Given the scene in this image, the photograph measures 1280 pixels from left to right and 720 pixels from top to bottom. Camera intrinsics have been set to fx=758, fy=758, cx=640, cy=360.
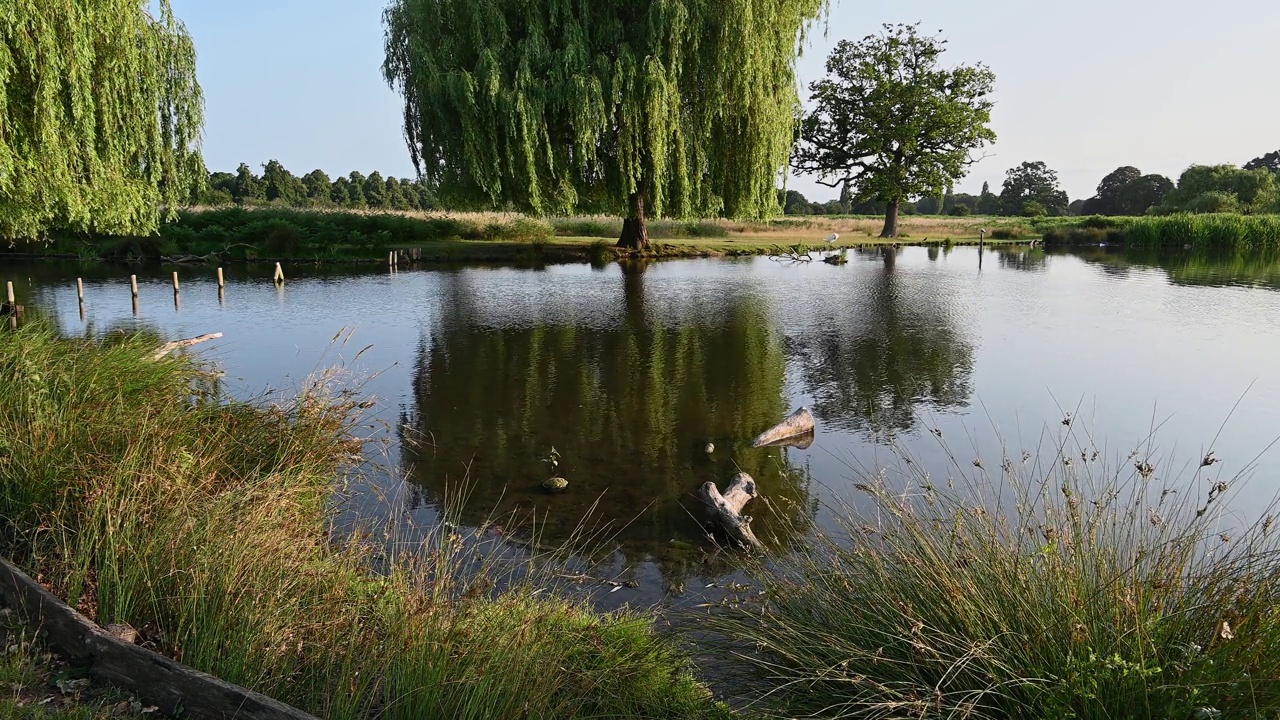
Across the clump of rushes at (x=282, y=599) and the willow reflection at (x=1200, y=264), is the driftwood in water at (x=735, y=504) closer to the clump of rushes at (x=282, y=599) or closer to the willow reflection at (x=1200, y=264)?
the clump of rushes at (x=282, y=599)

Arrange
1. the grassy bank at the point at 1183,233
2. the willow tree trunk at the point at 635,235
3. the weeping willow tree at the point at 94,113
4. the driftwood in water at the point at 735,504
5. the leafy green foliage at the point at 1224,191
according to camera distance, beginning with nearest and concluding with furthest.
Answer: the driftwood in water at the point at 735,504, the weeping willow tree at the point at 94,113, the willow tree trunk at the point at 635,235, the grassy bank at the point at 1183,233, the leafy green foliage at the point at 1224,191

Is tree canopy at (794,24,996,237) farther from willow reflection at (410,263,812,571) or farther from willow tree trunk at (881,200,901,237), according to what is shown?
willow reflection at (410,263,812,571)

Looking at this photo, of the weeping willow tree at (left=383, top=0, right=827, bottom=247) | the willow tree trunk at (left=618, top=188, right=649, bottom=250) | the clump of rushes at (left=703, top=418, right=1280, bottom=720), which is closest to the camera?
the clump of rushes at (left=703, top=418, right=1280, bottom=720)

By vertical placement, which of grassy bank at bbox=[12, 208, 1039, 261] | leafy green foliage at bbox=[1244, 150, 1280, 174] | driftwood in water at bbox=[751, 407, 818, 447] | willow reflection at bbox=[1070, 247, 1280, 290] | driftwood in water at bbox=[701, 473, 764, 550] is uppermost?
leafy green foliage at bbox=[1244, 150, 1280, 174]

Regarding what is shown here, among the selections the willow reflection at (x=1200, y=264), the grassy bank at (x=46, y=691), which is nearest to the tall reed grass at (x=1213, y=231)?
the willow reflection at (x=1200, y=264)

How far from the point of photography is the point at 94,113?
42.0 feet

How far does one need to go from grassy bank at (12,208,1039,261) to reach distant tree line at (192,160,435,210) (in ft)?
103

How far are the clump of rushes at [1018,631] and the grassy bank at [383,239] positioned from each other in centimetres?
2472

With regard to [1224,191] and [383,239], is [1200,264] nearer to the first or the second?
[383,239]

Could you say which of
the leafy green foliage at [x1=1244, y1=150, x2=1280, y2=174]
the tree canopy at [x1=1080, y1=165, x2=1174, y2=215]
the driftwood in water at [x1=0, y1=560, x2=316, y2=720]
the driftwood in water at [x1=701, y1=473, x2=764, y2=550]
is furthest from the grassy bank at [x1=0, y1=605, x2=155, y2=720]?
the leafy green foliage at [x1=1244, y1=150, x2=1280, y2=174]

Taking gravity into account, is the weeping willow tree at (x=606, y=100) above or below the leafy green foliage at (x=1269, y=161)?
below

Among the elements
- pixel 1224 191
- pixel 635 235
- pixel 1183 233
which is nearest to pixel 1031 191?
pixel 1224 191

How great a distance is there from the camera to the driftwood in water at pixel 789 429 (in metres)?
8.86

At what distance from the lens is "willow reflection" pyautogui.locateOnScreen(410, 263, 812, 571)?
7.04m
